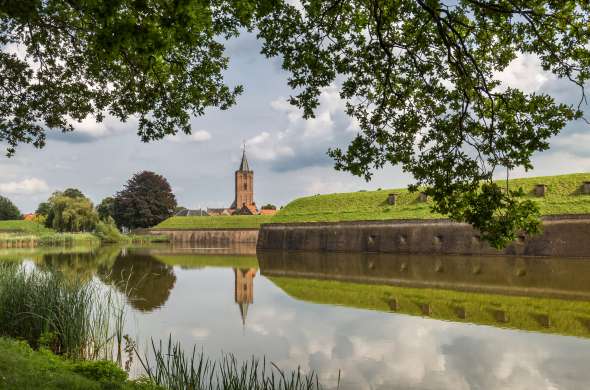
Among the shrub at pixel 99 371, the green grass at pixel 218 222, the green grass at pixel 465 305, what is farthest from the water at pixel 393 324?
the green grass at pixel 218 222

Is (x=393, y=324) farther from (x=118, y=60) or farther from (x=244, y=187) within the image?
(x=244, y=187)

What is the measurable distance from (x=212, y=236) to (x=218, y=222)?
7.00ft

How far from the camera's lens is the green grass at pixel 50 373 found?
5.77 m

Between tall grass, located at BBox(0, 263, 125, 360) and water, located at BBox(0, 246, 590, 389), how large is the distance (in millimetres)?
1013

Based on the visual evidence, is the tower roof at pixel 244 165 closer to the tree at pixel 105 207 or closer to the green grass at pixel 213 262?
the tree at pixel 105 207

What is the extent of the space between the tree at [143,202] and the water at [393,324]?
5802 cm

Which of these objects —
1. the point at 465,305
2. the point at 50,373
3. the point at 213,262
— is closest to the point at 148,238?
the point at 213,262

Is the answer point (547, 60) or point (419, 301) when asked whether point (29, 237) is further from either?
point (547, 60)

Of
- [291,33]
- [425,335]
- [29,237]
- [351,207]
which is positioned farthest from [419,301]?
[29,237]

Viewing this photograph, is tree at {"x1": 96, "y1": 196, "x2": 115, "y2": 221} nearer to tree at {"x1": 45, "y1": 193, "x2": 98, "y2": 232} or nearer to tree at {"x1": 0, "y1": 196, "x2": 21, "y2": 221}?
tree at {"x1": 45, "y1": 193, "x2": 98, "y2": 232}

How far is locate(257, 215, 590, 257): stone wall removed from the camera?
103ft

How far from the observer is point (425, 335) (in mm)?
11297

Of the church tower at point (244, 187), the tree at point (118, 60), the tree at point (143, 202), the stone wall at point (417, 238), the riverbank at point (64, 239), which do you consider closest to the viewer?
the tree at point (118, 60)

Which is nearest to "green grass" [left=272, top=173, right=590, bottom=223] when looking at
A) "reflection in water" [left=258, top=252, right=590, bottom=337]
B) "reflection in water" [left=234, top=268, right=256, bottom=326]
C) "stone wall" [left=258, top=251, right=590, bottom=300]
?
"stone wall" [left=258, top=251, right=590, bottom=300]
